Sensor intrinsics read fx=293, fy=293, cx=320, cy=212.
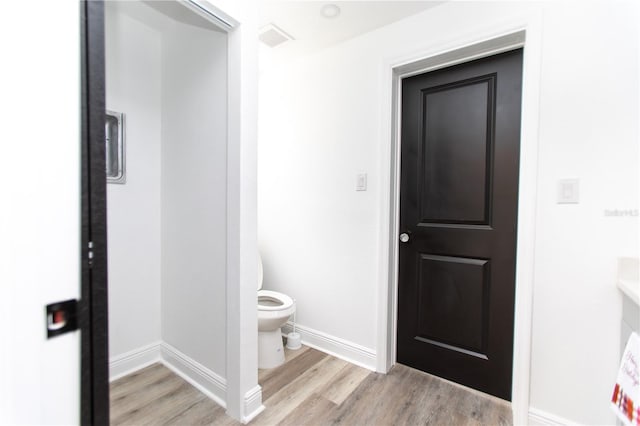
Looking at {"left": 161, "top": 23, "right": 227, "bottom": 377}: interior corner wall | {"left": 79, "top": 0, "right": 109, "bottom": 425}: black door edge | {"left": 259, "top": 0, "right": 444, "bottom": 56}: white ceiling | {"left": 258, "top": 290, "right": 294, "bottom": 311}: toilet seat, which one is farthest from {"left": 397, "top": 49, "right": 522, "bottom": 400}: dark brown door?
{"left": 79, "top": 0, "right": 109, "bottom": 425}: black door edge

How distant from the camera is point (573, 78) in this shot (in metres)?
1.33

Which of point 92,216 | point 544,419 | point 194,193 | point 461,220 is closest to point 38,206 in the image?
point 92,216

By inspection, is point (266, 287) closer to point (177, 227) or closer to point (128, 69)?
point (177, 227)

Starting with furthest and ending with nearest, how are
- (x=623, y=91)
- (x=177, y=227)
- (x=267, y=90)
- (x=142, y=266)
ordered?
(x=267, y=90) → (x=177, y=227) → (x=142, y=266) → (x=623, y=91)

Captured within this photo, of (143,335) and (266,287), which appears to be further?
(266,287)

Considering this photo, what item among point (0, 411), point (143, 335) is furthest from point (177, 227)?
point (0, 411)

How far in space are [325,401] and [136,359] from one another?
1043 mm

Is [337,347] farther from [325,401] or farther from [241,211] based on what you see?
[241,211]

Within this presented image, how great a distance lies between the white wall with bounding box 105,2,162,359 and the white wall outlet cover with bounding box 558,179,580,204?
1892mm

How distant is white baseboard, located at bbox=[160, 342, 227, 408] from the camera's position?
1614 mm

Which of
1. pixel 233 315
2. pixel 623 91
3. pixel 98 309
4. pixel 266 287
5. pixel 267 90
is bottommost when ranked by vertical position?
pixel 266 287

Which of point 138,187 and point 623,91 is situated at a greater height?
point 623,91

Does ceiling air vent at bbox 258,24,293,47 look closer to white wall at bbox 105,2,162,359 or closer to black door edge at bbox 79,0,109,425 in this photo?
white wall at bbox 105,2,162,359

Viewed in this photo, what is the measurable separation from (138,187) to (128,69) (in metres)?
0.56
